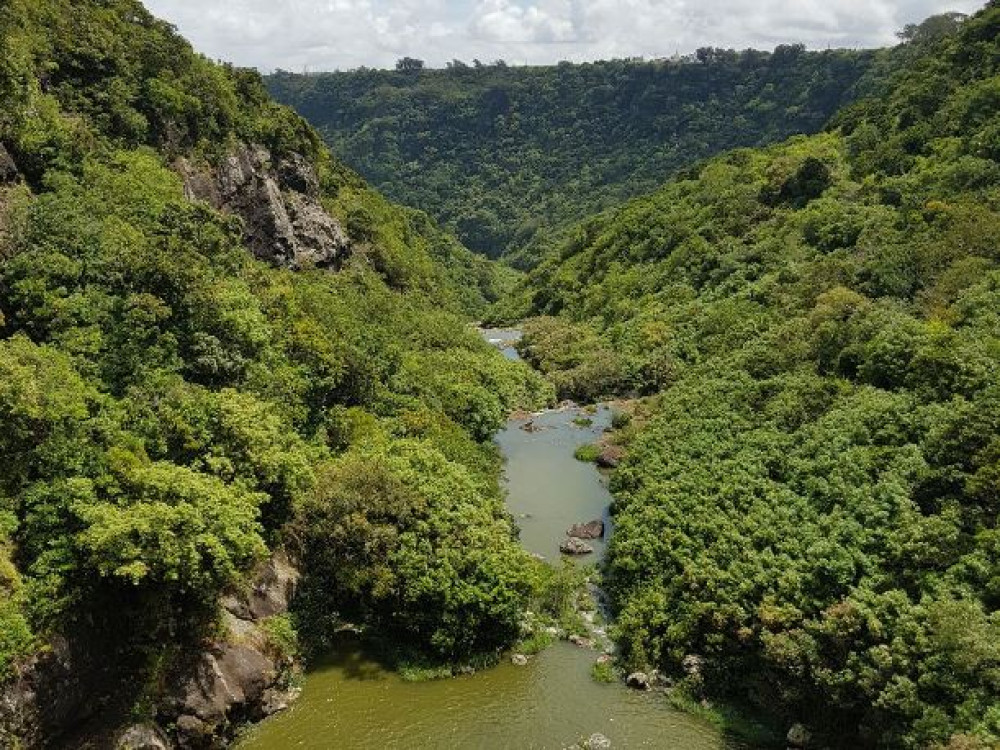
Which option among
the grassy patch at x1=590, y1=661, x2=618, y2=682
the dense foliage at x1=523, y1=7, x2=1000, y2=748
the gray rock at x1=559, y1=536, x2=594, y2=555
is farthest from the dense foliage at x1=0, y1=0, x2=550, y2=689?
the dense foliage at x1=523, y1=7, x2=1000, y2=748

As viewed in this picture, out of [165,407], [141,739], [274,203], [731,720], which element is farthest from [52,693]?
[274,203]

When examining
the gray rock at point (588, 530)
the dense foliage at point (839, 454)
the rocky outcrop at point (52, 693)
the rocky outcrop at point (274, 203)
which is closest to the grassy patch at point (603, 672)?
the dense foliage at point (839, 454)

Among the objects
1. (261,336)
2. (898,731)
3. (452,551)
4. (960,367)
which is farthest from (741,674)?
(261,336)

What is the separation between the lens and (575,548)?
43.6 metres

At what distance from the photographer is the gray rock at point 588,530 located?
45344 mm

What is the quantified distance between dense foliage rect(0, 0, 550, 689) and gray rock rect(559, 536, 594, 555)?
15.9 feet

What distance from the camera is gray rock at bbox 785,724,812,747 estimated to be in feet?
93.2

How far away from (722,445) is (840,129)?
3247 inches

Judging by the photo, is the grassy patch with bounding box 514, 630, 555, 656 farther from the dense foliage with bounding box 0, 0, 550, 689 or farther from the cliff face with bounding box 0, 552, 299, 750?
the cliff face with bounding box 0, 552, 299, 750

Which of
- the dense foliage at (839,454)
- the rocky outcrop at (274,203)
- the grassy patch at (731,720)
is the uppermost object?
the rocky outcrop at (274,203)

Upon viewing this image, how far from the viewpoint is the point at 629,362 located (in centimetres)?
7825

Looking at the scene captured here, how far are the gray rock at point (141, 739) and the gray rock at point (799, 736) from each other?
21.4 meters

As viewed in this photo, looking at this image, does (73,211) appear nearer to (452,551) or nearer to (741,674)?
(452,551)

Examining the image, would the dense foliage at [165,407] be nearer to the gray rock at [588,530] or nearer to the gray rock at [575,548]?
the gray rock at [575,548]
